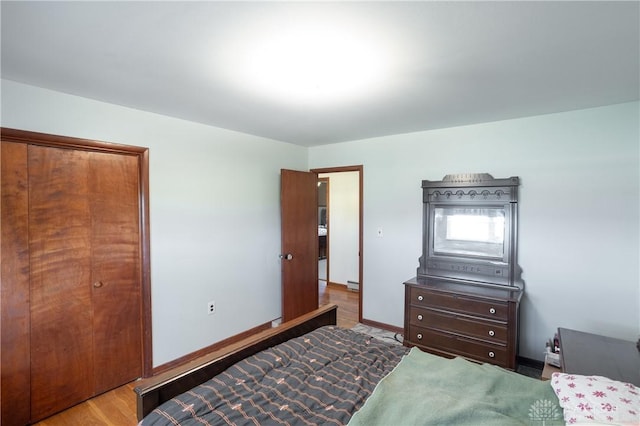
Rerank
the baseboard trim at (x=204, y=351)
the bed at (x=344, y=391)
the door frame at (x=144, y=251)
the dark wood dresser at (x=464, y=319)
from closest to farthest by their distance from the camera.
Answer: the bed at (x=344, y=391)
the dark wood dresser at (x=464, y=319)
the door frame at (x=144, y=251)
the baseboard trim at (x=204, y=351)

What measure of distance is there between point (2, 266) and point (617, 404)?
11.0ft

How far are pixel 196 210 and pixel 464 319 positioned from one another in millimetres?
2730

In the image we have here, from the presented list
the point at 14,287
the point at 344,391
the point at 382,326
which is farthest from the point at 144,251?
the point at 382,326

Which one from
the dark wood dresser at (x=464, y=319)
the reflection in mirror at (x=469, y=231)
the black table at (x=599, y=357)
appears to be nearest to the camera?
the black table at (x=599, y=357)

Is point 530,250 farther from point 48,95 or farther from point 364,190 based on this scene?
point 48,95

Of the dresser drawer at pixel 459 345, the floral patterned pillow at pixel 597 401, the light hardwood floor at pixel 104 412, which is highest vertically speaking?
the floral patterned pillow at pixel 597 401

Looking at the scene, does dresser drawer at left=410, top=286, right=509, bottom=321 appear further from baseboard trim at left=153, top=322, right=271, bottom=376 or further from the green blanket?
baseboard trim at left=153, top=322, right=271, bottom=376

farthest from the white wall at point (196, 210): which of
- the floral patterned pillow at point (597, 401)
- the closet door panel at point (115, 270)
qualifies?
the floral patterned pillow at point (597, 401)

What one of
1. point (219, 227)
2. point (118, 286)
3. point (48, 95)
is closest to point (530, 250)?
point (219, 227)

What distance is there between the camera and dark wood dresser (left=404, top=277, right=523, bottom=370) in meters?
2.57

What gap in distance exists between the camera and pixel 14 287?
2062mm

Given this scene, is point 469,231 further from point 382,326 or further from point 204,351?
point 204,351

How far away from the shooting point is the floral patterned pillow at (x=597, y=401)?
112 centimetres

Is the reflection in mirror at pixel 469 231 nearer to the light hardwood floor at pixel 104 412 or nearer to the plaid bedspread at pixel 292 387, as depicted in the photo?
the plaid bedspread at pixel 292 387
